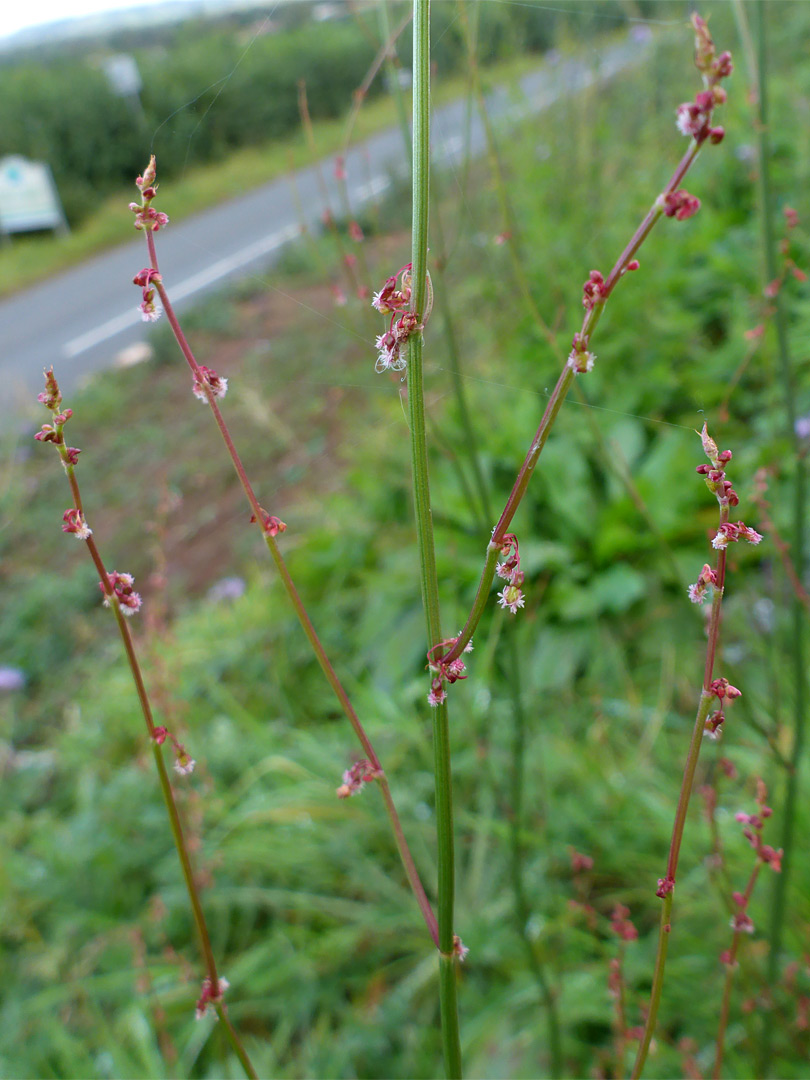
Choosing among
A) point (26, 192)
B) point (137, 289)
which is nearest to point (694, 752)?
point (137, 289)

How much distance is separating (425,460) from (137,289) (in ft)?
32.3

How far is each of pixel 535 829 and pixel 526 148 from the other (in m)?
4.08

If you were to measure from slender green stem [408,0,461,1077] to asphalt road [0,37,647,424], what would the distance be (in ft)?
19.2

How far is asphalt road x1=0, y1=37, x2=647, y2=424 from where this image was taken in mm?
7352

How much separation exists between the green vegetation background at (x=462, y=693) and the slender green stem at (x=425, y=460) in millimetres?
129

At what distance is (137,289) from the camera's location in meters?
9.43

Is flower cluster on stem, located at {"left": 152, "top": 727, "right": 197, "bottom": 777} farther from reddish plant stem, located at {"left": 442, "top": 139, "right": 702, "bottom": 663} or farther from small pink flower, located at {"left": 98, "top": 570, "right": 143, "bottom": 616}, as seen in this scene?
reddish plant stem, located at {"left": 442, "top": 139, "right": 702, "bottom": 663}

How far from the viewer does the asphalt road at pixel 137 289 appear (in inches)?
289

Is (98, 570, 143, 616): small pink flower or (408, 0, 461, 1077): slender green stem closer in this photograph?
(408, 0, 461, 1077): slender green stem

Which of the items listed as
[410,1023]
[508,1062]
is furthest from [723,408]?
→ [410,1023]

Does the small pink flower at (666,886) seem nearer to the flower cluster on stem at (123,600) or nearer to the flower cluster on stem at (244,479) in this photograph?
the flower cluster on stem at (244,479)

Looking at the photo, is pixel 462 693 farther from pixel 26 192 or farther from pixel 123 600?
pixel 26 192

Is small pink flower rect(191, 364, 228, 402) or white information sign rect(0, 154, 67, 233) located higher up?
white information sign rect(0, 154, 67, 233)

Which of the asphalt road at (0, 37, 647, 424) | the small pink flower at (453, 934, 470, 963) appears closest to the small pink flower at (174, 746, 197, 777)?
the small pink flower at (453, 934, 470, 963)
